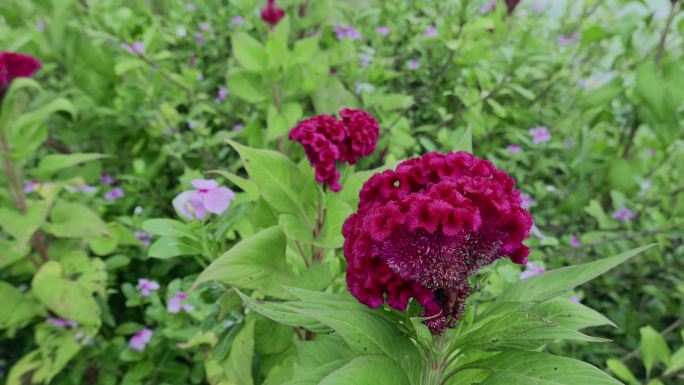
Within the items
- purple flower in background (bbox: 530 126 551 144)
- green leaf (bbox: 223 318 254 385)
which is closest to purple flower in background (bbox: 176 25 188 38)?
purple flower in background (bbox: 530 126 551 144)

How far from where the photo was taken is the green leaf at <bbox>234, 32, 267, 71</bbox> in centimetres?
187

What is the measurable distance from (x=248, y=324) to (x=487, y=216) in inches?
28.5

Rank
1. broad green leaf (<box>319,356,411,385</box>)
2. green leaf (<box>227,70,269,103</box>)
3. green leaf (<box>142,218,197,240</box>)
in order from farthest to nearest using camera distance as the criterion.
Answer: green leaf (<box>227,70,269,103</box>) → green leaf (<box>142,218,197,240</box>) → broad green leaf (<box>319,356,411,385</box>)

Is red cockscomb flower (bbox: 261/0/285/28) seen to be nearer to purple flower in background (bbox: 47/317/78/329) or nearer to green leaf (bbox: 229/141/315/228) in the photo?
green leaf (bbox: 229/141/315/228)

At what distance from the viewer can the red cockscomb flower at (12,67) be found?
1774 mm

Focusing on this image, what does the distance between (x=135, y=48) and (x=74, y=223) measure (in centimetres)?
94

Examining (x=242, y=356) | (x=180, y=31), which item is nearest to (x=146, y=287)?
(x=242, y=356)

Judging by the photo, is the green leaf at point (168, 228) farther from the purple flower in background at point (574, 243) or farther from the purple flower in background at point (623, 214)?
the purple flower in background at point (623, 214)

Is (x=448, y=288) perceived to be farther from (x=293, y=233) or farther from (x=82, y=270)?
(x=82, y=270)

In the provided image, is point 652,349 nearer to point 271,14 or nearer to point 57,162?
point 271,14

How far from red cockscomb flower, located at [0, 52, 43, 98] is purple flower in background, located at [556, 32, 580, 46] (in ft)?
9.90

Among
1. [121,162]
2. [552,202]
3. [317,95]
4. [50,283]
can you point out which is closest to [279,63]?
[317,95]

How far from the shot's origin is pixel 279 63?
1.88 m

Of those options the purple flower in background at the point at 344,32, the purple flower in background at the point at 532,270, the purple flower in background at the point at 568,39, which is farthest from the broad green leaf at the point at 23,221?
the purple flower in background at the point at 568,39
